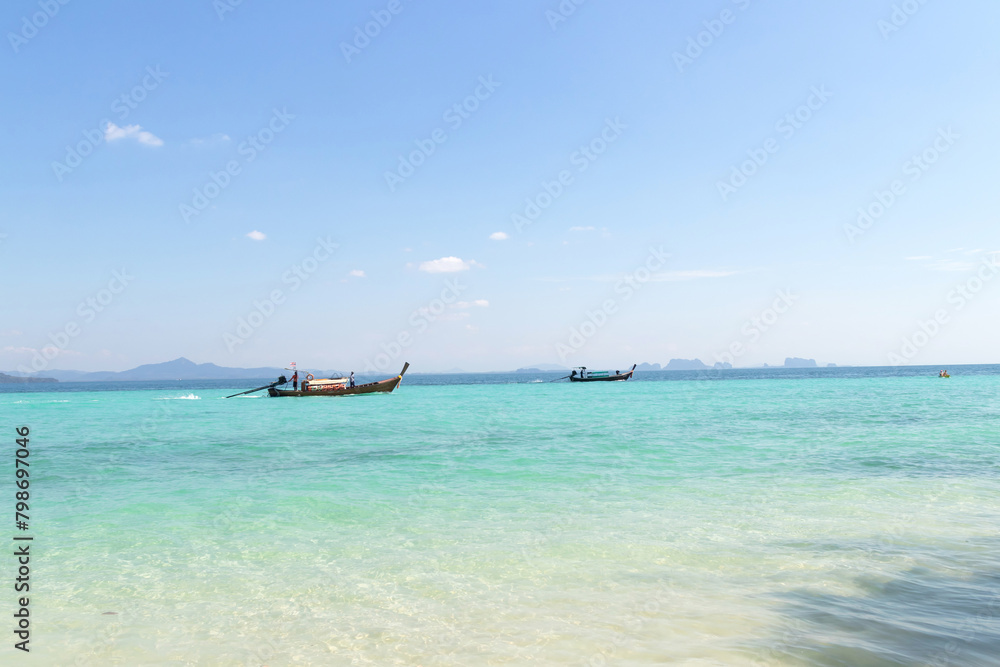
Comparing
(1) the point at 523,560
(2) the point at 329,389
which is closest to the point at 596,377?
(2) the point at 329,389

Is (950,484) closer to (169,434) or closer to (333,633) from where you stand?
(333,633)

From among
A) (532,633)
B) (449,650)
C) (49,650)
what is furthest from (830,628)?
(49,650)

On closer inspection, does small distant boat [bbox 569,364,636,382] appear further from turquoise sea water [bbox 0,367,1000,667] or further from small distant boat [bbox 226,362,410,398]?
turquoise sea water [bbox 0,367,1000,667]

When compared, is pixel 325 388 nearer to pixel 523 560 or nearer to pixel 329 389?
pixel 329 389

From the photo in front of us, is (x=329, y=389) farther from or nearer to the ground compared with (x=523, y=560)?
farther from the ground

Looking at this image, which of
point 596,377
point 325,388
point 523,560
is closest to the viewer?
point 523,560

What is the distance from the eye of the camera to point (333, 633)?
5.99m

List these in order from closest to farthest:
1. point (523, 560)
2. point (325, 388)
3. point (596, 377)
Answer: point (523, 560), point (325, 388), point (596, 377)

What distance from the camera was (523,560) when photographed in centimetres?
822

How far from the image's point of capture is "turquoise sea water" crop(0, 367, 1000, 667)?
18.6 feet

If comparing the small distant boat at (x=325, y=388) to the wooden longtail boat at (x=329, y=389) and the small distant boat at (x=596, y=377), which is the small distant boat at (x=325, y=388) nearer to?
the wooden longtail boat at (x=329, y=389)

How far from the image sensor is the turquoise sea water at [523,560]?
5.66 meters

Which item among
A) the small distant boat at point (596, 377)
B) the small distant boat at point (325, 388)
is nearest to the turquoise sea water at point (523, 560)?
the small distant boat at point (325, 388)

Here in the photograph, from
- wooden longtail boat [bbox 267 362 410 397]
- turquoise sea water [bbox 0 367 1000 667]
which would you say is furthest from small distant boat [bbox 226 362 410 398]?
turquoise sea water [bbox 0 367 1000 667]
